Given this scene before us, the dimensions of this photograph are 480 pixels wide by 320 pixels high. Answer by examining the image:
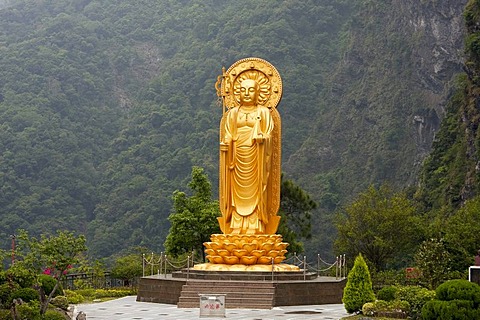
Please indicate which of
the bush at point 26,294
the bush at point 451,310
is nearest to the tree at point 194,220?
the bush at point 26,294

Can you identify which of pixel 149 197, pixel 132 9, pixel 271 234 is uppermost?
pixel 132 9

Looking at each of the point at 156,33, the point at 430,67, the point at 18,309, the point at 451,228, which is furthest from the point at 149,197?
the point at 18,309

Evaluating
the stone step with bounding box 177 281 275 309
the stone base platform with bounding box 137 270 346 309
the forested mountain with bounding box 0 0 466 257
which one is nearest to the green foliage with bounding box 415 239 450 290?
the stone base platform with bounding box 137 270 346 309

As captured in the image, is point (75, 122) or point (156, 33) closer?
point (75, 122)

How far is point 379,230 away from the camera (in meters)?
27.2

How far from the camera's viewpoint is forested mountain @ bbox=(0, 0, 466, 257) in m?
52.0

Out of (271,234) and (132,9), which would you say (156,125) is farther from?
(271,234)

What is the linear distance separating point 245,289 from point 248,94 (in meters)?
4.93

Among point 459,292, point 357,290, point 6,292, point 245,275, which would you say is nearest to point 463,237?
point 245,275

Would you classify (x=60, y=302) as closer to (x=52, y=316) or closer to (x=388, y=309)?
(x=52, y=316)

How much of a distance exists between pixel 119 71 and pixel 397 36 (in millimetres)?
22785

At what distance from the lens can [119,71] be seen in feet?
231

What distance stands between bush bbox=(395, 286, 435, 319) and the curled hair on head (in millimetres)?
7014

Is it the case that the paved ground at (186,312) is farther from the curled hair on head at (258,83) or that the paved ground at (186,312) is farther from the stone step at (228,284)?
the curled hair on head at (258,83)
